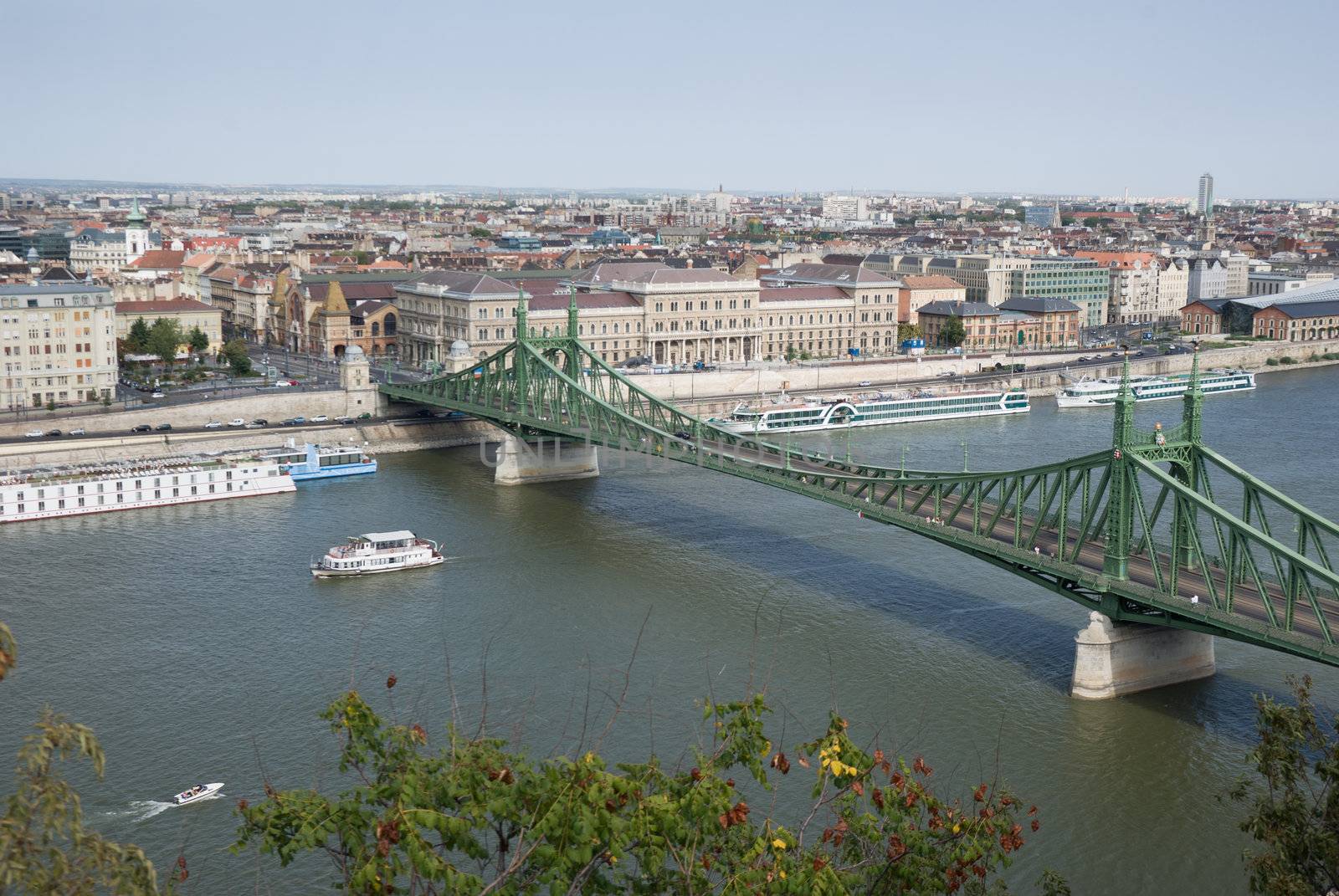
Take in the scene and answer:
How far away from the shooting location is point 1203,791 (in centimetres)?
1716

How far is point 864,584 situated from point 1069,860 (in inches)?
393

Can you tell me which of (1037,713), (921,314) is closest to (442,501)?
(1037,713)

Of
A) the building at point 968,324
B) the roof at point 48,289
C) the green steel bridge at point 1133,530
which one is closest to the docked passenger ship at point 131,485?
the roof at point 48,289

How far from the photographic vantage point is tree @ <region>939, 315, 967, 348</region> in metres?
60.8

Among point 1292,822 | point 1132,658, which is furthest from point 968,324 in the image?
point 1292,822

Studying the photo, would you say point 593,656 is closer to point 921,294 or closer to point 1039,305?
point 921,294

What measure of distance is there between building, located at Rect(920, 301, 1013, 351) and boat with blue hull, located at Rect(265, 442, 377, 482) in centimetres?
3064

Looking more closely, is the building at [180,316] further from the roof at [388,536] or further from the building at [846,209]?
the building at [846,209]

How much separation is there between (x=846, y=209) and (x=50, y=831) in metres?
188

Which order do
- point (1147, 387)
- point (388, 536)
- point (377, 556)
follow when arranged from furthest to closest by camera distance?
point (1147, 387), point (388, 536), point (377, 556)

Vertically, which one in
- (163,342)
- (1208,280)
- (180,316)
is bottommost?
(163,342)

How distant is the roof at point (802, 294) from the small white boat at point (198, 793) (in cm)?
4317

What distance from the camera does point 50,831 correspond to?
560 cm

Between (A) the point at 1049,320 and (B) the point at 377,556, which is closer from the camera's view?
(B) the point at 377,556
